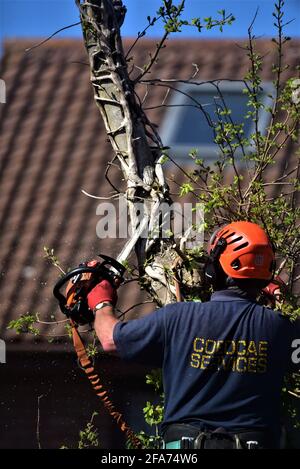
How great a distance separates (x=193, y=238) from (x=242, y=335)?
0.81m

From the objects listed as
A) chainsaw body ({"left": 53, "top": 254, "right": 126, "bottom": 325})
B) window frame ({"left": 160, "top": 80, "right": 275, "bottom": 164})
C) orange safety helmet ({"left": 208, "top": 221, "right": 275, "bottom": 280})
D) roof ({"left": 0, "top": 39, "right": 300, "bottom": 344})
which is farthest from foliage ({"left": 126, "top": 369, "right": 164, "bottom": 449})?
window frame ({"left": 160, "top": 80, "right": 275, "bottom": 164})

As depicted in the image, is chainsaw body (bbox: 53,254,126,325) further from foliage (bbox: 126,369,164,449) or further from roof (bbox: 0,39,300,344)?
roof (bbox: 0,39,300,344)

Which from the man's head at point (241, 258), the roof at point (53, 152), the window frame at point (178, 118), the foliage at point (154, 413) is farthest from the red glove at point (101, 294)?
the window frame at point (178, 118)

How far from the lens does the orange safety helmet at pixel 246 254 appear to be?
430cm

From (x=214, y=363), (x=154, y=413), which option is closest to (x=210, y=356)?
(x=214, y=363)

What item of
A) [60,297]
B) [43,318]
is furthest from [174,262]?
[43,318]

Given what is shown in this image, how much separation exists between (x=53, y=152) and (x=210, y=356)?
5.82 metres

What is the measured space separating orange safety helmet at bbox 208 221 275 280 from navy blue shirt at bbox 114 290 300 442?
0.20 metres

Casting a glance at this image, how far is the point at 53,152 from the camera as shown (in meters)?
9.70

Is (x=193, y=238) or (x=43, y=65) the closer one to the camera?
(x=193, y=238)

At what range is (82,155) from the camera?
9.55m

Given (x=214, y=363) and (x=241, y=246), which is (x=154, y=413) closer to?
(x=214, y=363)

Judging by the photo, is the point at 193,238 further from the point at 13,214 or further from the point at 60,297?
the point at 13,214

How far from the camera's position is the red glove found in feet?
14.2
